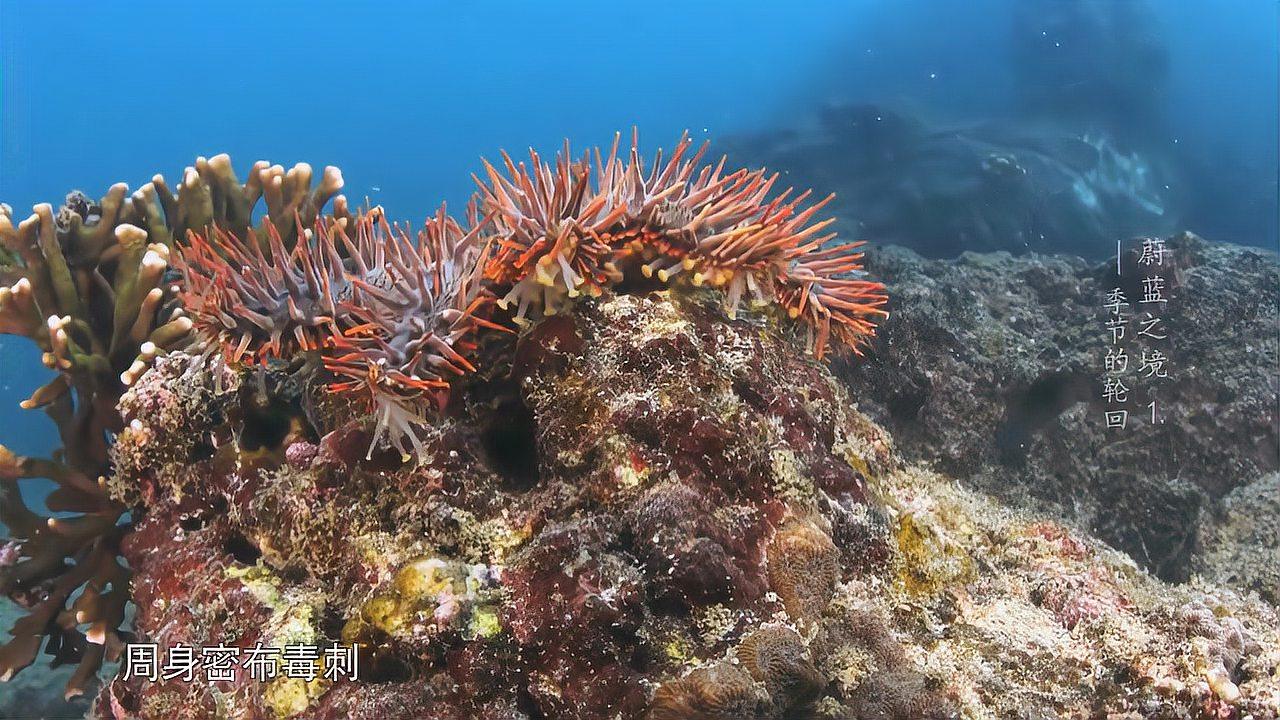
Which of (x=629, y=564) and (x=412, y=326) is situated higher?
(x=412, y=326)

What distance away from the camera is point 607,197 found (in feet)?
7.88

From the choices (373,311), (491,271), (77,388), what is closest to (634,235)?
(491,271)

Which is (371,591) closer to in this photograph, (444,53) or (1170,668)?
(1170,668)

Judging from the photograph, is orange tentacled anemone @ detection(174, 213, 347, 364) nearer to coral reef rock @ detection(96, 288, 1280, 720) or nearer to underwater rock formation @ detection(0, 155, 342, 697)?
coral reef rock @ detection(96, 288, 1280, 720)

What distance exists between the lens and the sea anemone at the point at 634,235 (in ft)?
7.43

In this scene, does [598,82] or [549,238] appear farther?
[598,82]

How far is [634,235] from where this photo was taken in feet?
7.73

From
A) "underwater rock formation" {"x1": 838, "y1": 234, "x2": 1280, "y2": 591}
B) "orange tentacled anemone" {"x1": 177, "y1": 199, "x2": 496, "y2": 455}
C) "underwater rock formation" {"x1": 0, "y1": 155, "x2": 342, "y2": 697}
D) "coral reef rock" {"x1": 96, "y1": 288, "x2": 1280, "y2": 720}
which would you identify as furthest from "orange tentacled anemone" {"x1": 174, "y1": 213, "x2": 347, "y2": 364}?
"underwater rock formation" {"x1": 838, "y1": 234, "x2": 1280, "y2": 591}

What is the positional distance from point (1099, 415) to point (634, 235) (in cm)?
526

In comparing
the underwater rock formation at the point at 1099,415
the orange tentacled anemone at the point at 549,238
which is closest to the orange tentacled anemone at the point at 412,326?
the orange tentacled anemone at the point at 549,238

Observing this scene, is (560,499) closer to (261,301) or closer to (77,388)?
(261,301)

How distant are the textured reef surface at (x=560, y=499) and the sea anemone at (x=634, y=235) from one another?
13mm

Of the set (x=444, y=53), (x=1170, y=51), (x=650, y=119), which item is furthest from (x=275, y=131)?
(x=1170, y=51)

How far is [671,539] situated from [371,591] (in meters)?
0.94
